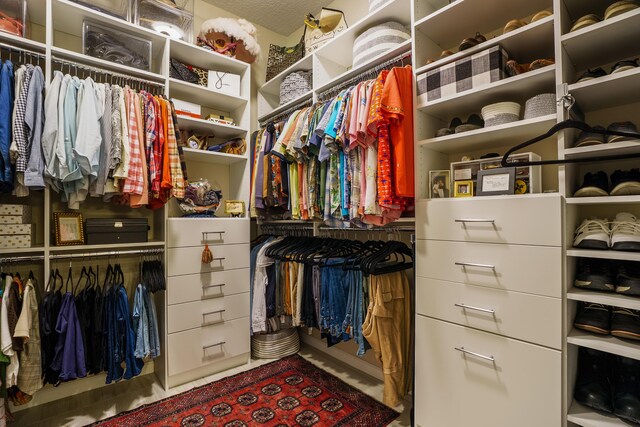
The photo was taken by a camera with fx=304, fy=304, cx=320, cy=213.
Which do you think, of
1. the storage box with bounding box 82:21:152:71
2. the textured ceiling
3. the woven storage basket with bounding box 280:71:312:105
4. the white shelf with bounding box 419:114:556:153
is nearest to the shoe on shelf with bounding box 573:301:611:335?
the white shelf with bounding box 419:114:556:153

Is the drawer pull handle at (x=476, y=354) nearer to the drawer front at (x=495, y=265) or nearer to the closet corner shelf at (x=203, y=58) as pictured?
the drawer front at (x=495, y=265)

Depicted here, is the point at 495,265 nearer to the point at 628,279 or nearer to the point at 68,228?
the point at 628,279

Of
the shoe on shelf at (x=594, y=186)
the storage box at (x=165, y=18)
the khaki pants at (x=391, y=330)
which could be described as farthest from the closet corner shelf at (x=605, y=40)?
the storage box at (x=165, y=18)

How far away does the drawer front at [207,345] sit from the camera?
2.10 m

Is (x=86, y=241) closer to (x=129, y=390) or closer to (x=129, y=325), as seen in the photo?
(x=129, y=325)

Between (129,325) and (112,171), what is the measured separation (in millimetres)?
964

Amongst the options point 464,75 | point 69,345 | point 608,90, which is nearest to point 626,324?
point 608,90

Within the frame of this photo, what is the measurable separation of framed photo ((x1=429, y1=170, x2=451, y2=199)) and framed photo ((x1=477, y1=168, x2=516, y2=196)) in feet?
0.71

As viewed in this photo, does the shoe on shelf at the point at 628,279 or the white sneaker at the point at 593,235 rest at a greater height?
the white sneaker at the point at 593,235

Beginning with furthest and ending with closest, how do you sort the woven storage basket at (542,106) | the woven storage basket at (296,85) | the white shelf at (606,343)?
the woven storage basket at (296,85) < the woven storage basket at (542,106) < the white shelf at (606,343)

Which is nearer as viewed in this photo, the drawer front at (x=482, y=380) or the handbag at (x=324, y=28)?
the drawer front at (x=482, y=380)

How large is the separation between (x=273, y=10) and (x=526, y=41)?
7.58 ft

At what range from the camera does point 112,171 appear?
1.79 m

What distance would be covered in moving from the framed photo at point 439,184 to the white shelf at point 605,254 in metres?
0.60
